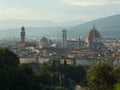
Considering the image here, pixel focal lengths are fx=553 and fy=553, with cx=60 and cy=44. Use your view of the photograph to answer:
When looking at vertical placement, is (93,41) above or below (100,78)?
below

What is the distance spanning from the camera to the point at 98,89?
21.2 m

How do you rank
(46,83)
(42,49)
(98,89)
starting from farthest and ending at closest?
(42,49), (46,83), (98,89)

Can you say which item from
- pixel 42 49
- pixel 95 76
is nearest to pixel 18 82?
pixel 95 76

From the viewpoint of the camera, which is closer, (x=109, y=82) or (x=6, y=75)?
(x=109, y=82)

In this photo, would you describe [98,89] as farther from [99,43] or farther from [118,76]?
[99,43]

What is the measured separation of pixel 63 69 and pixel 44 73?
46.6 feet

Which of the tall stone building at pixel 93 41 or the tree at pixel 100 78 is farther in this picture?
the tall stone building at pixel 93 41

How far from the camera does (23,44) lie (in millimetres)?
107875

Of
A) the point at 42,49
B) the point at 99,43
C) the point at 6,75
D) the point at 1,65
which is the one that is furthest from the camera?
the point at 99,43

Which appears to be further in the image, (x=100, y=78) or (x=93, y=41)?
(x=93, y=41)

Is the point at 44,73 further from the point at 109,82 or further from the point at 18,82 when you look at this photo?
the point at 109,82

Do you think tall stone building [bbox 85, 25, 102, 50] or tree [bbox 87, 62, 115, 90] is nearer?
tree [bbox 87, 62, 115, 90]

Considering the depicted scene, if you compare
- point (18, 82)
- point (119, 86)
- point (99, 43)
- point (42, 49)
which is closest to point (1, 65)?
point (18, 82)

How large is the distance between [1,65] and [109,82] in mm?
6334
